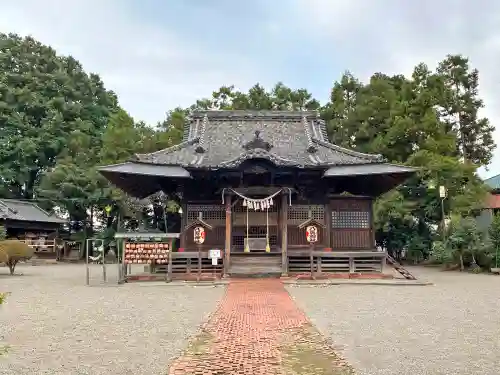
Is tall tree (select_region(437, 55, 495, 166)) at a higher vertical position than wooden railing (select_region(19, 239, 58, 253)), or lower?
higher

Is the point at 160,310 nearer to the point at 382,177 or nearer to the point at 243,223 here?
the point at 243,223

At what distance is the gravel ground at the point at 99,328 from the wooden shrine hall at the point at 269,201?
12.5ft

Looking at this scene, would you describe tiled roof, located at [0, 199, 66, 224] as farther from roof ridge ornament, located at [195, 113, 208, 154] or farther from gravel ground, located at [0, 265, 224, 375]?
gravel ground, located at [0, 265, 224, 375]

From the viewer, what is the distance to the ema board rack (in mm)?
15231

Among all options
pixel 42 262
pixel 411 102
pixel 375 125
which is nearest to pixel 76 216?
pixel 42 262

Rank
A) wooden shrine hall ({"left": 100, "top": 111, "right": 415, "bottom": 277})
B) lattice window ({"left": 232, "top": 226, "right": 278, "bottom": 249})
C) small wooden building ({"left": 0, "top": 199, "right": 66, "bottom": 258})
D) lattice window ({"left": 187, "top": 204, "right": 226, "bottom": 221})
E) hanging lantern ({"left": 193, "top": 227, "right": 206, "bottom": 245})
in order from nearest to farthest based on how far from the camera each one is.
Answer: hanging lantern ({"left": 193, "top": 227, "right": 206, "bottom": 245}), wooden shrine hall ({"left": 100, "top": 111, "right": 415, "bottom": 277}), lattice window ({"left": 187, "top": 204, "right": 226, "bottom": 221}), lattice window ({"left": 232, "top": 226, "right": 278, "bottom": 249}), small wooden building ({"left": 0, "top": 199, "right": 66, "bottom": 258})

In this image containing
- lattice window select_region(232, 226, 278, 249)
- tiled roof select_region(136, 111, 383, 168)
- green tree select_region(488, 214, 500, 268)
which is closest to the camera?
tiled roof select_region(136, 111, 383, 168)

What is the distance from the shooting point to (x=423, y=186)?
2580cm

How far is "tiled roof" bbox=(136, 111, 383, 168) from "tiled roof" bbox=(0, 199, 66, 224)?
53.6 ft

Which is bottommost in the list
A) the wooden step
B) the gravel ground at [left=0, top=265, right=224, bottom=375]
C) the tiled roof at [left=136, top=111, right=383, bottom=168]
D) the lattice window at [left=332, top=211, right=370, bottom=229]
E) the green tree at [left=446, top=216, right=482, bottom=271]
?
the gravel ground at [left=0, top=265, right=224, bottom=375]

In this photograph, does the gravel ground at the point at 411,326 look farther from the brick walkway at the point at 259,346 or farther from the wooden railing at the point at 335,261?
the wooden railing at the point at 335,261

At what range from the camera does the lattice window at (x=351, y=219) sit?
60.2 feet

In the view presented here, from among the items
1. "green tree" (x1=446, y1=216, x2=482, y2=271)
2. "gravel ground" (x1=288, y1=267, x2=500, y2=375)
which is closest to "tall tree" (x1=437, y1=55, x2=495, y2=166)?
"green tree" (x1=446, y1=216, x2=482, y2=271)

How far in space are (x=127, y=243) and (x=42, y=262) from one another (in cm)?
1897
